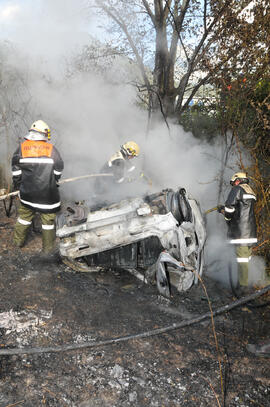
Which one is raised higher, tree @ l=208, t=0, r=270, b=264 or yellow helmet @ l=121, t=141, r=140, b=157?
tree @ l=208, t=0, r=270, b=264

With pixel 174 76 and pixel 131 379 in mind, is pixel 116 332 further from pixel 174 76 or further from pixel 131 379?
pixel 174 76

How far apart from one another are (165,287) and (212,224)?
2.68 meters

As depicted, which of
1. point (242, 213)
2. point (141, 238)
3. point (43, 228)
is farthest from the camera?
point (43, 228)

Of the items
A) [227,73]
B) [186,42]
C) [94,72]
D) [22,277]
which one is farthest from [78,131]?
[22,277]

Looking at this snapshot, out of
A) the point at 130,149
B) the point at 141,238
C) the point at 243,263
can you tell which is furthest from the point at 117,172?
the point at 243,263

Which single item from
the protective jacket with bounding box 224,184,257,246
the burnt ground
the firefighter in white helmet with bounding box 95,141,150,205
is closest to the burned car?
the burnt ground

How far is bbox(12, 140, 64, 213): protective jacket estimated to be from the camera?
420 cm

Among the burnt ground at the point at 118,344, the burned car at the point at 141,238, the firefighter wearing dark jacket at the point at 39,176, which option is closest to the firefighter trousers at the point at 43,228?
the firefighter wearing dark jacket at the point at 39,176

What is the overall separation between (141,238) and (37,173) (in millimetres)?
1891

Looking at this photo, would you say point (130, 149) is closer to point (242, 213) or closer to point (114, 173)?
point (114, 173)

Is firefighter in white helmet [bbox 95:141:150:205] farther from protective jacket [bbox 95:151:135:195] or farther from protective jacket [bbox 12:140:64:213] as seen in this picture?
protective jacket [bbox 12:140:64:213]

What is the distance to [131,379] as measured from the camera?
7.86ft

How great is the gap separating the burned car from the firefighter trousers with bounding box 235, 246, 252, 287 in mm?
858

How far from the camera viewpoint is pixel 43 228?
4434 mm
